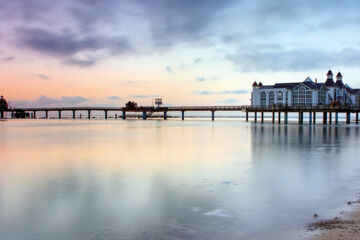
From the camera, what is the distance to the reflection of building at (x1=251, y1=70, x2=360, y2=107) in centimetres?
6656

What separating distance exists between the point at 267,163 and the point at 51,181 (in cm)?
1077

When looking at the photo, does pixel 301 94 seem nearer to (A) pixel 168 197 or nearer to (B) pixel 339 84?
(B) pixel 339 84

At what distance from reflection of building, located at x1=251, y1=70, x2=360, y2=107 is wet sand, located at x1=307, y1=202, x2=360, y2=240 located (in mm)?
63044

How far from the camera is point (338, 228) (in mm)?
6980

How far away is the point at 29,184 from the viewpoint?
1234 cm

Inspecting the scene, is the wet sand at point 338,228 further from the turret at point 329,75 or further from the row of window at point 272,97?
the turret at point 329,75

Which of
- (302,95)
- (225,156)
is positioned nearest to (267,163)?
(225,156)

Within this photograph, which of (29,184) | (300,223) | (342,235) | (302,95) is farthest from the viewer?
(302,95)

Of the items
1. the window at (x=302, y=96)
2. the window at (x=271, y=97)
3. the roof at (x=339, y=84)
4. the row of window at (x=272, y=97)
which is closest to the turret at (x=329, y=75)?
the roof at (x=339, y=84)

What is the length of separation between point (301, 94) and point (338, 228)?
65016 millimetres

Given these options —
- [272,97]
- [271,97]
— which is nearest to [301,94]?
[272,97]

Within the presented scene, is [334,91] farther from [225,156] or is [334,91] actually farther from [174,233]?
[174,233]

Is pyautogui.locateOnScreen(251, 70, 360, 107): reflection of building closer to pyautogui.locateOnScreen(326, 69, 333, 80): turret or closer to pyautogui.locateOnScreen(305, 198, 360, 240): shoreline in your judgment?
pyautogui.locateOnScreen(326, 69, 333, 80): turret

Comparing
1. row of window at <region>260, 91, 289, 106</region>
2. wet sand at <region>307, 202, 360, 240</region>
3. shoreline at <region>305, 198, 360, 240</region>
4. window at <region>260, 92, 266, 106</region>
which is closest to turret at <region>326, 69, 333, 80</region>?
row of window at <region>260, 91, 289, 106</region>
